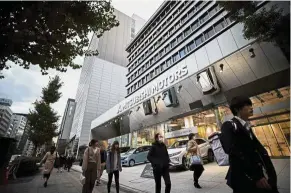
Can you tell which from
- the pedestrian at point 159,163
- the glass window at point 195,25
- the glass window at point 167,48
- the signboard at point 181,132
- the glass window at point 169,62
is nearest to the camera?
the pedestrian at point 159,163

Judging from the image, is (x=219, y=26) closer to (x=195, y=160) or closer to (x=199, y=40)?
(x=199, y=40)

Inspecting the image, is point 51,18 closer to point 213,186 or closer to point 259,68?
point 213,186

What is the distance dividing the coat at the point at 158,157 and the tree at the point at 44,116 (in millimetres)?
18998

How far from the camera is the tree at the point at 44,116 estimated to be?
18781mm

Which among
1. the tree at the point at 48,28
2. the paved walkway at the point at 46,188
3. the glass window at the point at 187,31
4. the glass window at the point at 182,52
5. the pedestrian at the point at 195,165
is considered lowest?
the paved walkway at the point at 46,188

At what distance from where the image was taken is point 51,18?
13.7 ft

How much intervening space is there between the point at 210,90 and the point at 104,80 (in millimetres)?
38755

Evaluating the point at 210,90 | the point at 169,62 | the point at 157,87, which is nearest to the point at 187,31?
the point at 169,62

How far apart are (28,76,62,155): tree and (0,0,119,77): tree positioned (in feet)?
48.5

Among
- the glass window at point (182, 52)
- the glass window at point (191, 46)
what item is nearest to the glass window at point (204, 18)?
the glass window at point (191, 46)

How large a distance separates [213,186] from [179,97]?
920cm

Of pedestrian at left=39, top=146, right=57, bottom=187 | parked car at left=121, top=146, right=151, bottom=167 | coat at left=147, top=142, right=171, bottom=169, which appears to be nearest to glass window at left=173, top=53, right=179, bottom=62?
parked car at left=121, top=146, right=151, bottom=167

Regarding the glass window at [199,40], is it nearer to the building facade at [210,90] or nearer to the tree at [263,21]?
the building facade at [210,90]

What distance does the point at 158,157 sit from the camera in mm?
3797
